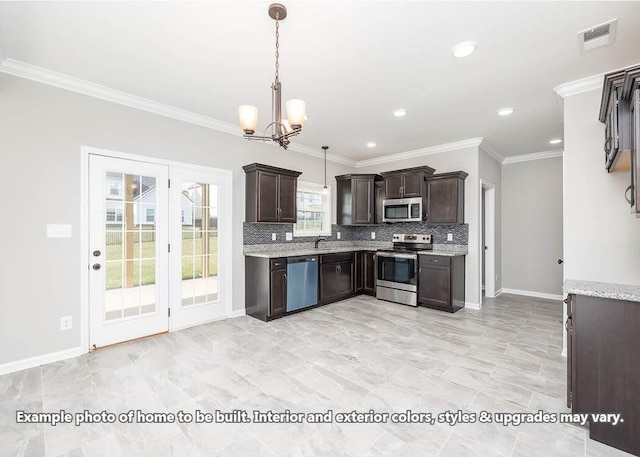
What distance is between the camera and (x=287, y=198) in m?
4.59

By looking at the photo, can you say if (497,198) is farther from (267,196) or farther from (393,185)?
(267,196)

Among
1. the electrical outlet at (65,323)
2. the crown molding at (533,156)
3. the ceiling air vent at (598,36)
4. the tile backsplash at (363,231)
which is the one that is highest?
the ceiling air vent at (598,36)

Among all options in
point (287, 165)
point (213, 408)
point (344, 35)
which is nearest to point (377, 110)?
point (344, 35)

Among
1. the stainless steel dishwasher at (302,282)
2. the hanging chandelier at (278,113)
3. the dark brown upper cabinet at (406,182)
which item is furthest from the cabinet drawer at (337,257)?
the hanging chandelier at (278,113)

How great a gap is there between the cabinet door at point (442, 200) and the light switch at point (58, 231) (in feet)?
16.2

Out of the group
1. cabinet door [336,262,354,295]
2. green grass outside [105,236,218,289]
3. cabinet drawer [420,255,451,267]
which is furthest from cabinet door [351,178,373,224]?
green grass outside [105,236,218,289]

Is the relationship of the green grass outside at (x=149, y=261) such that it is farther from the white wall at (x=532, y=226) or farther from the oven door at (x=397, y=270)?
the white wall at (x=532, y=226)

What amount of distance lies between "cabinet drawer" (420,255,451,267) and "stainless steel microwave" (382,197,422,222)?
2.35 feet

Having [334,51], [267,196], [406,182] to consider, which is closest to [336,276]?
[267,196]

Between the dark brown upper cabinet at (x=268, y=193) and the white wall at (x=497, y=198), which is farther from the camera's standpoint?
the white wall at (x=497, y=198)

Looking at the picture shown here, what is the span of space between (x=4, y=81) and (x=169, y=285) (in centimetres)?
249

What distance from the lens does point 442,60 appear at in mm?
2549

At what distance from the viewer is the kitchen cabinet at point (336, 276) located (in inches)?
193

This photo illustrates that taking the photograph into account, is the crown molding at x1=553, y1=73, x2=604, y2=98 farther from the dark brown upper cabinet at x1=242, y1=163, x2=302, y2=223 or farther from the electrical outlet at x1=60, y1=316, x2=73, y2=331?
the electrical outlet at x1=60, y1=316, x2=73, y2=331
